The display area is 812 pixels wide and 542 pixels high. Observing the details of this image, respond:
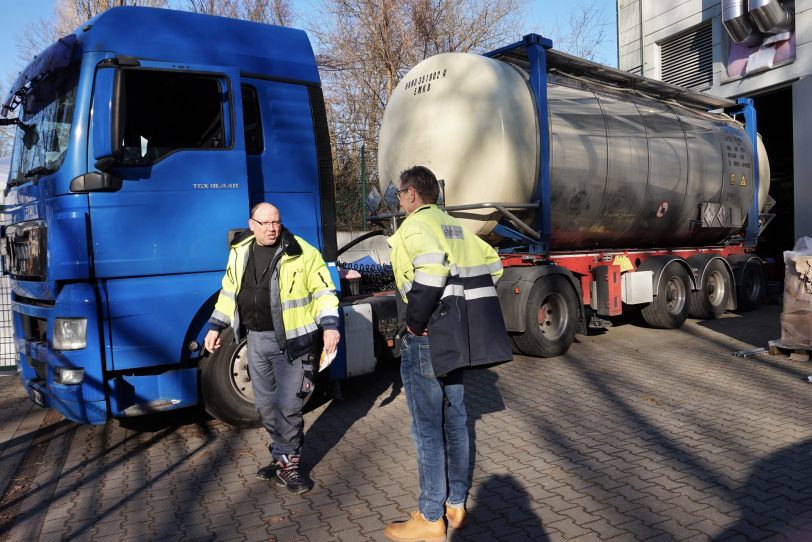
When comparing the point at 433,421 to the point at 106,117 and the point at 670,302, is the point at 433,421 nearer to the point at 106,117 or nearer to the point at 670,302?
the point at 106,117

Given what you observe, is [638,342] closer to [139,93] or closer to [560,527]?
[560,527]

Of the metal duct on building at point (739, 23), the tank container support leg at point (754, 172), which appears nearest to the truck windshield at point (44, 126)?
the tank container support leg at point (754, 172)

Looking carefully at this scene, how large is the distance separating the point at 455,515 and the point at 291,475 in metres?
1.19

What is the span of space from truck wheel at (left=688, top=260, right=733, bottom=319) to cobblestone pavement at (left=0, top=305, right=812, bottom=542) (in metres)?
3.89

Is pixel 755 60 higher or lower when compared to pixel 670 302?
higher

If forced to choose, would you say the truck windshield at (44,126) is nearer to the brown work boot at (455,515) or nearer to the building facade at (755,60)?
the brown work boot at (455,515)

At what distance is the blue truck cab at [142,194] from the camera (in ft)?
15.5

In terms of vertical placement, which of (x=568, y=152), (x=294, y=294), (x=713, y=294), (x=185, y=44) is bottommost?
(x=713, y=294)

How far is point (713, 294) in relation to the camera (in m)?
11.5

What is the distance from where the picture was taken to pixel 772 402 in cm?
602

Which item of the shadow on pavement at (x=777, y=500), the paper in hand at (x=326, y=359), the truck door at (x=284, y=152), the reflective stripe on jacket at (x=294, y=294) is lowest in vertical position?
the shadow on pavement at (x=777, y=500)

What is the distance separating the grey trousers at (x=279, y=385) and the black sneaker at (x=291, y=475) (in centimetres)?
5

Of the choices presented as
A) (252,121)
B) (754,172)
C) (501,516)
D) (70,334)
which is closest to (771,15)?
(754,172)

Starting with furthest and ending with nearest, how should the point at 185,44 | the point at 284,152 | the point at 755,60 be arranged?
the point at 755,60
the point at 284,152
the point at 185,44
